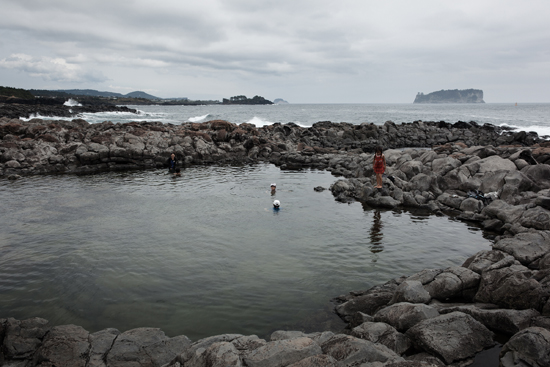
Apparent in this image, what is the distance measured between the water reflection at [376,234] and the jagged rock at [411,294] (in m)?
4.69

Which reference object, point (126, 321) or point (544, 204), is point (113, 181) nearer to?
point (126, 321)

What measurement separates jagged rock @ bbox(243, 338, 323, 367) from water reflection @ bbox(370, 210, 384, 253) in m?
7.81

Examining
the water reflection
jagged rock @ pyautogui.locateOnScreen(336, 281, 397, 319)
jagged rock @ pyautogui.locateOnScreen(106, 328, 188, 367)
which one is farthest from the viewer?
the water reflection

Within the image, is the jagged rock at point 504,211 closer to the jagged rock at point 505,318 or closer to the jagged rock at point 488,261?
the jagged rock at point 488,261

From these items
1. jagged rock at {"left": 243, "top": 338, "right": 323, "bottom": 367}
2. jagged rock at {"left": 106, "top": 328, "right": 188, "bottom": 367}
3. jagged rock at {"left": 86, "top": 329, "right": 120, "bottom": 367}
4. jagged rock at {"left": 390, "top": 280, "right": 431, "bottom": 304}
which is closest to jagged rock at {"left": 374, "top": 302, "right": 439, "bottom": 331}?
jagged rock at {"left": 390, "top": 280, "right": 431, "bottom": 304}

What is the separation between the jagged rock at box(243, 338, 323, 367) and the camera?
5293mm

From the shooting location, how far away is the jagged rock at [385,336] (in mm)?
6207

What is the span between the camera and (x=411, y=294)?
25.6ft

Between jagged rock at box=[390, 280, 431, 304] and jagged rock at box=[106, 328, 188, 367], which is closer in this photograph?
jagged rock at box=[106, 328, 188, 367]

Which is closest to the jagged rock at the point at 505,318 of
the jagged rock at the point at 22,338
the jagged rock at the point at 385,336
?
the jagged rock at the point at 385,336

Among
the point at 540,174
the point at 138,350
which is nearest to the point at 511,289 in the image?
the point at 138,350

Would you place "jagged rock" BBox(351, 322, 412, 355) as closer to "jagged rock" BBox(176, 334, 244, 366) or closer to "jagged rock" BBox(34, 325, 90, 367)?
"jagged rock" BBox(176, 334, 244, 366)

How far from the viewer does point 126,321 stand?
8.17m

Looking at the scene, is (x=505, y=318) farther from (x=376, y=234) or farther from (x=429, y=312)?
(x=376, y=234)
